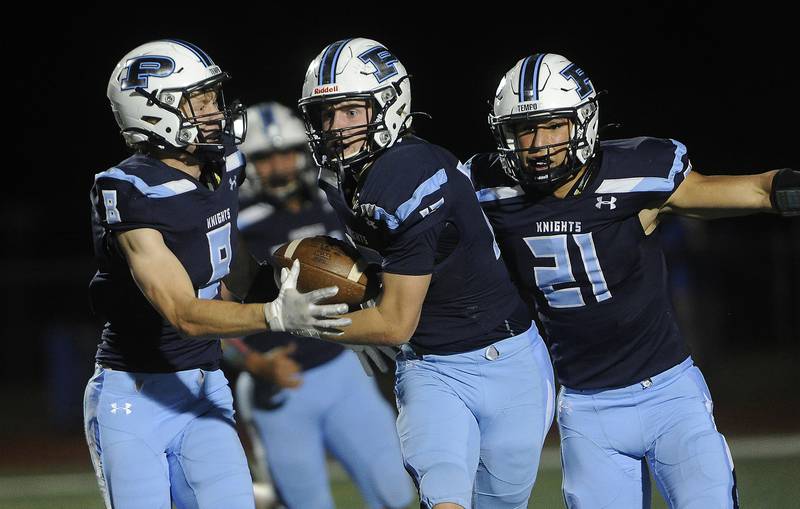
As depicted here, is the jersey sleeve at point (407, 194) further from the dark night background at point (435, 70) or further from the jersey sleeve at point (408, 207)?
the dark night background at point (435, 70)

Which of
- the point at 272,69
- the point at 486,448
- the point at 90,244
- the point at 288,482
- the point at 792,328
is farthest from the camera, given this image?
the point at 272,69

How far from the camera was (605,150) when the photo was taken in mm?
3369

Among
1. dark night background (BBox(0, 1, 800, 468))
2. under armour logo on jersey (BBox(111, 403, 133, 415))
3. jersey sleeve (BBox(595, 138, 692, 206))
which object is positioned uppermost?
jersey sleeve (BBox(595, 138, 692, 206))

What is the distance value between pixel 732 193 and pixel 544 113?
62 cm

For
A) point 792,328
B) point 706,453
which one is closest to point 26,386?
point 792,328

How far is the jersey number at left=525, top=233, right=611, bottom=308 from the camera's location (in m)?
3.26

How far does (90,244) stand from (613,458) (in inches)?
350

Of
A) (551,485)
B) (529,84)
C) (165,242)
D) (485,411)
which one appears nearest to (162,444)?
(165,242)

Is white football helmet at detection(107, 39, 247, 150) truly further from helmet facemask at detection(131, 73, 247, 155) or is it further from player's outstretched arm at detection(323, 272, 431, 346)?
player's outstretched arm at detection(323, 272, 431, 346)

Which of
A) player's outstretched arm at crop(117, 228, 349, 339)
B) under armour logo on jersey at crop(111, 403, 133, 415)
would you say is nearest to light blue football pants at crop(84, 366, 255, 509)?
under armour logo on jersey at crop(111, 403, 133, 415)

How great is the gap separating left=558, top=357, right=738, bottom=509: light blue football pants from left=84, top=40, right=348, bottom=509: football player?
0.90 meters

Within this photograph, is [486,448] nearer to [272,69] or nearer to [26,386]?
[26,386]

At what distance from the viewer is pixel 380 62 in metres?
3.32

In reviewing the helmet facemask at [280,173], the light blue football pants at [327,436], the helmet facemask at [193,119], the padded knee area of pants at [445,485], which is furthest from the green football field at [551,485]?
the helmet facemask at [193,119]
